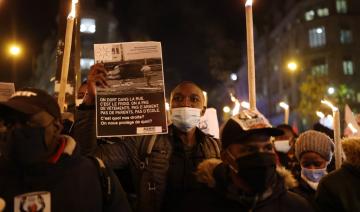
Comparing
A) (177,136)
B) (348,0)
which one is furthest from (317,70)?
(177,136)

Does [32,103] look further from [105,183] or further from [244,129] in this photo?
[244,129]

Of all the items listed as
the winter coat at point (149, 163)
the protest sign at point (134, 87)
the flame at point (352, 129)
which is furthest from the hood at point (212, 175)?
the flame at point (352, 129)

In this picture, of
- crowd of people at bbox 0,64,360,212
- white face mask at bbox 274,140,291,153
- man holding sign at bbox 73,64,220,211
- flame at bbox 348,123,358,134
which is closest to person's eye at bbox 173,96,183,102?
crowd of people at bbox 0,64,360,212

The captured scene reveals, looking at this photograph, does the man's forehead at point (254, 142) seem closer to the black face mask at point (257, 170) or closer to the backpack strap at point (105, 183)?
the black face mask at point (257, 170)

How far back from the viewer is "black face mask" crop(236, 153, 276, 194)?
3010 millimetres

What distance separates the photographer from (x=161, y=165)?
12.5ft

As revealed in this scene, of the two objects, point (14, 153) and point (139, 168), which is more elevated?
point (14, 153)

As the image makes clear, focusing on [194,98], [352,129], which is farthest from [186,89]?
[352,129]

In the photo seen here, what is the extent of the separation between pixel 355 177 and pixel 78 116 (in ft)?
7.31

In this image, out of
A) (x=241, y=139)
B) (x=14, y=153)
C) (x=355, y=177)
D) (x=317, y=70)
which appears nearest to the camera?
(x=14, y=153)

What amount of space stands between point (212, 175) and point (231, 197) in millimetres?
241

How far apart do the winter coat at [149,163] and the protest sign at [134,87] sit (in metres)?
0.12

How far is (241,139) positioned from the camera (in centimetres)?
317

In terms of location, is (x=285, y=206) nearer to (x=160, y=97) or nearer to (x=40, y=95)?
(x=160, y=97)
